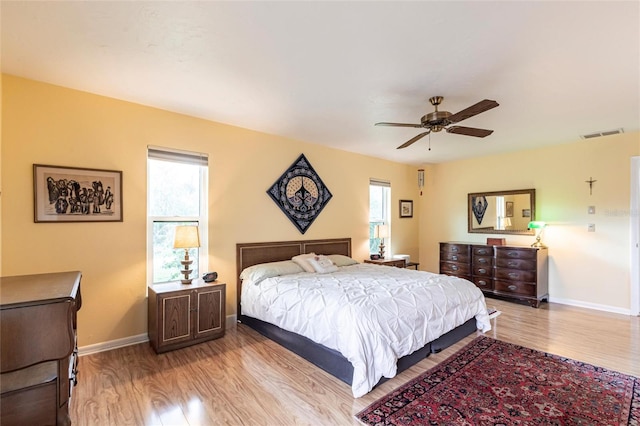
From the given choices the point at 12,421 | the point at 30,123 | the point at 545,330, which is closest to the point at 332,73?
the point at 30,123

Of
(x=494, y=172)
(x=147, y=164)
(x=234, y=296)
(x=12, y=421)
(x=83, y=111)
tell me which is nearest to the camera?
(x=12, y=421)

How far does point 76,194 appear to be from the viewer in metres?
3.01

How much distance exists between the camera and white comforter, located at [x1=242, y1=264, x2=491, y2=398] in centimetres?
239

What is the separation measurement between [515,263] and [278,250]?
3894mm

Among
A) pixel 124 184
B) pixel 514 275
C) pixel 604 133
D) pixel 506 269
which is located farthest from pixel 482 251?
pixel 124 184

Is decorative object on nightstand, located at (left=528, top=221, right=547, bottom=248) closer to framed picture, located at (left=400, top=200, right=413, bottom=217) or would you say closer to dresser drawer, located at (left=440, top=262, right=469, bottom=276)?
dresser drawer, located at (left=440, top=262, right=469, bottom=276)

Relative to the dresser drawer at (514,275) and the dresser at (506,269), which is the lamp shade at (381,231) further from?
the dresser drawer at (514,275)

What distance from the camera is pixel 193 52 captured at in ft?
7.60

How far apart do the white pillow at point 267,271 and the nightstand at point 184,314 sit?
391 mm

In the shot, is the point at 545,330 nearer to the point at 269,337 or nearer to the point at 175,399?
the point at 269,337

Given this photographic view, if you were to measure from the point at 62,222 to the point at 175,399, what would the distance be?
204 cm

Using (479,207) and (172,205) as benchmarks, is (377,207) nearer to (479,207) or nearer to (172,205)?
(479,207)

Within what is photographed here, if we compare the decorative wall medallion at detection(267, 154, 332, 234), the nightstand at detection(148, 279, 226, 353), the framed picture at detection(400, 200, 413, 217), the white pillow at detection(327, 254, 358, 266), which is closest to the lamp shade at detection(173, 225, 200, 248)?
the nightstand at detection(148, 279, 226, 353)

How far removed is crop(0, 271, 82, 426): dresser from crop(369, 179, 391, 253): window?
4.87 m
